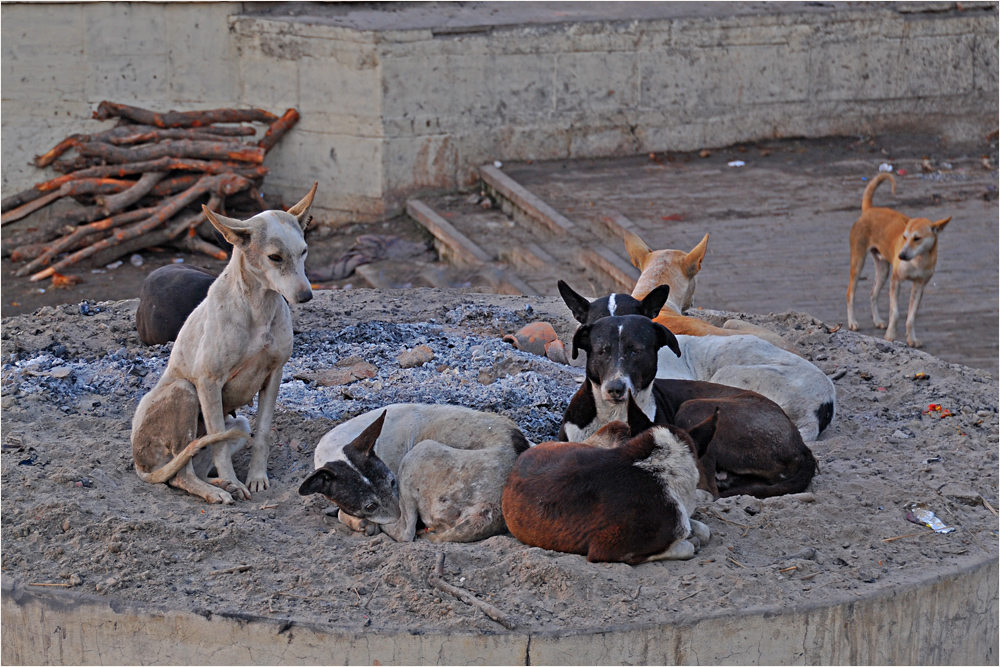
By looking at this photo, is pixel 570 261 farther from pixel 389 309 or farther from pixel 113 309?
pixel 113 309

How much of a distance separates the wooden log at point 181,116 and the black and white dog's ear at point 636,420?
1005 cm

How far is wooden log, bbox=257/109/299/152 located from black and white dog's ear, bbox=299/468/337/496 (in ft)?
30.7

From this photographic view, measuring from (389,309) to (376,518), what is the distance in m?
3.54

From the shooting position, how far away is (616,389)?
182 inches

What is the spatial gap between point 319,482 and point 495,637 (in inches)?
46.5

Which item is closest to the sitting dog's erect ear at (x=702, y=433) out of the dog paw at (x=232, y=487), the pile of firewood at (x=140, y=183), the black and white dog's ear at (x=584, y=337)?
the black and white dog's ear at (x=584, y=337)

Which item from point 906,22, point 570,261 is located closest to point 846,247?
point 570,261

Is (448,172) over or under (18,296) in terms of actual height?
over

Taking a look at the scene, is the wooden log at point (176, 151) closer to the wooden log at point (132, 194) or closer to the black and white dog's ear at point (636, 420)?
the wooden log at point (132, 194)

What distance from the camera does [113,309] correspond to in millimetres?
8086

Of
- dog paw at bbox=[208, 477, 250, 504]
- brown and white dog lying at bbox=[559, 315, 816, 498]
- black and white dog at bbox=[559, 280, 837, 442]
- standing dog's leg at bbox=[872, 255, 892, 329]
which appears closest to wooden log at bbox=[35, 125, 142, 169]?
standing dog's leg at bbox=[872, 255, 892, 329]

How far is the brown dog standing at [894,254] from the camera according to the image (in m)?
9.48

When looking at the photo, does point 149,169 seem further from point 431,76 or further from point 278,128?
point 431,76

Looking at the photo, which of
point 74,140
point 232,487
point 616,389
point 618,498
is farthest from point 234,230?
point 74,140
